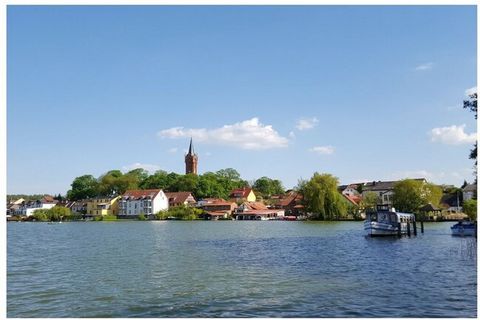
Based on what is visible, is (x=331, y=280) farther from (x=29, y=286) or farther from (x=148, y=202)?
(x=148, y=202)

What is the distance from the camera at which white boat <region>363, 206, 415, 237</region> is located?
1858 inches

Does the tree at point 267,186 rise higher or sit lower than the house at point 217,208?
higher

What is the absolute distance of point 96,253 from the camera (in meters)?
33.5

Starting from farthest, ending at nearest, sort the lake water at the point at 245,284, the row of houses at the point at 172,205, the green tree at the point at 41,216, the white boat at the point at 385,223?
1. the green tree at the point at 41,216
2. the row of houses at the point at 172,205
3. the white boat at the point at 385,223
4. the lake water at the point at 245,284

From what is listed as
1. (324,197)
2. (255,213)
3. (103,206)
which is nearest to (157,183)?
(103,206)

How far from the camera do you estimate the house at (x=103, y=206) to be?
138 m

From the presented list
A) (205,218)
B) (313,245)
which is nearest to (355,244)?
(313,245)

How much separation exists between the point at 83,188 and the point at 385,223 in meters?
131

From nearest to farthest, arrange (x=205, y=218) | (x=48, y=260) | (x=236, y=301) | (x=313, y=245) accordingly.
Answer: (x=236, y=301) → (x=48, y=260) → (x=313, y=245) → (x=205, y=218)

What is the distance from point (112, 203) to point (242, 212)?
40742 mm

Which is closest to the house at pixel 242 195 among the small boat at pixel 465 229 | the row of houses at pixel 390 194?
the row of houses at pixel 390 194

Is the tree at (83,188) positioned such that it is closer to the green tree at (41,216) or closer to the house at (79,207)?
the house at (79,207)

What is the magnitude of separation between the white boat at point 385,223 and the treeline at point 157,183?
301 feet

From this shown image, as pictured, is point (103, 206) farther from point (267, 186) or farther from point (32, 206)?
point (267, 186)
